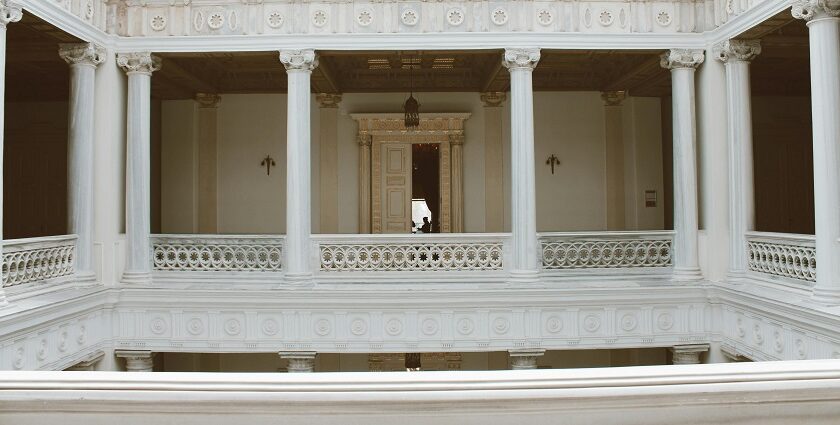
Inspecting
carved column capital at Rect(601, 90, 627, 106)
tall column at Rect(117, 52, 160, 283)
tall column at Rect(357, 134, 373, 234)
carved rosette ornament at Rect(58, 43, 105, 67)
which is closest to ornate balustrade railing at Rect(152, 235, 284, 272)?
tall column at Rect(117, 52, 160, 283)

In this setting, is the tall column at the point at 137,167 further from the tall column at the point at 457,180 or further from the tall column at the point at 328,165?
the tall column at the point at 457,180

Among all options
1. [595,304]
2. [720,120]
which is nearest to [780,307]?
[595,304]

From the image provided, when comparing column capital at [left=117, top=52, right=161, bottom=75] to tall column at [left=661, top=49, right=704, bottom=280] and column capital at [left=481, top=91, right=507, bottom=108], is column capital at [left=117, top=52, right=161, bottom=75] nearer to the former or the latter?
column capital at [left=481, top=91, right=507, bottom=108]

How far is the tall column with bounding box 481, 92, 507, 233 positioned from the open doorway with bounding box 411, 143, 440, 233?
45.2 inches

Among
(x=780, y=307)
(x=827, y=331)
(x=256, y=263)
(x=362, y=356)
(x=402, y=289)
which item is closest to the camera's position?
(x=827, y=331)

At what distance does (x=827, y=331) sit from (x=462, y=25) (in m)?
6.41

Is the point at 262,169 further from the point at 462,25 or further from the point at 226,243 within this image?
the point at 462,25

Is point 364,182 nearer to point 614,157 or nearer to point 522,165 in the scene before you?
point 522,165

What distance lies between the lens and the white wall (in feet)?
47.9

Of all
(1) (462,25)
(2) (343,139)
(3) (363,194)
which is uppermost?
(1) (462,25)

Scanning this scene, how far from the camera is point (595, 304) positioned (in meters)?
9.77

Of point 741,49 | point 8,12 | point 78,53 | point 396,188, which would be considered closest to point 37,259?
point 78,53

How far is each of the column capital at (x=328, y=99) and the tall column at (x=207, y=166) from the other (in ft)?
7.47

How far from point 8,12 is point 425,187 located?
9.59 metres
